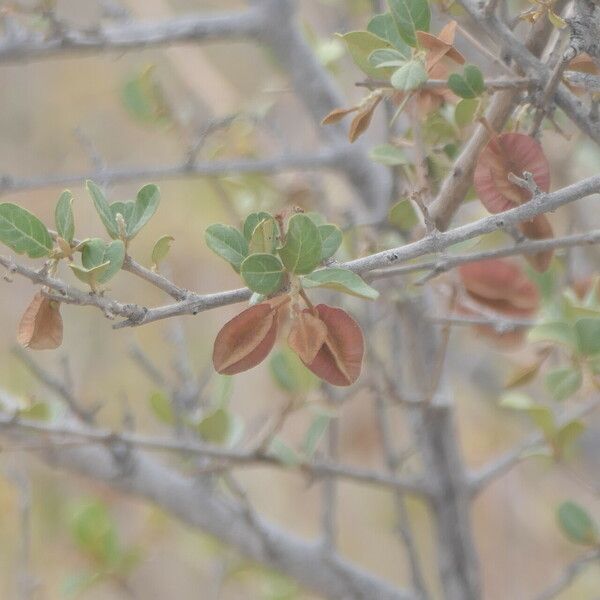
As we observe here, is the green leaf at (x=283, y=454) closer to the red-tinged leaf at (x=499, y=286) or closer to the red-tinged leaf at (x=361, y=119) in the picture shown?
the red-tinged leaf at (x=499, y=286)

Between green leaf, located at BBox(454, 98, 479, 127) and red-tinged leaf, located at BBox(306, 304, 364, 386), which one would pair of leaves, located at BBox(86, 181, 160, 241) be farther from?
green leaf, located at BBox(454, 98, 479, 127)

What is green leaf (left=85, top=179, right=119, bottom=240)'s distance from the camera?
50 centimetres

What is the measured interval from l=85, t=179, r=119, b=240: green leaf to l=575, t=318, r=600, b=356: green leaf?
0.36 meters

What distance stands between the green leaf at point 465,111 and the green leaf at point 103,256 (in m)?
0.25

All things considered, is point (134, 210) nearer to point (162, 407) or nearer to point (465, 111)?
point (465, 111)

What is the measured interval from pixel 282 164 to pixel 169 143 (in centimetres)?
197

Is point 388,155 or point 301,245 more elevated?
point 388,155

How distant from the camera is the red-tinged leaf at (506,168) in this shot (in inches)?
21.3

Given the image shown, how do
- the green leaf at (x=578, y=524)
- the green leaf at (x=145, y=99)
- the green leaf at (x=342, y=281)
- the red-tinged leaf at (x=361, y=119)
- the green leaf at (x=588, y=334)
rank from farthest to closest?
the green leaf at (x=145, y=99) < the green leaf at (x=578, y=524) < the green leaf at (x=588, y=334) < the red-tinged leaf at (x=361, y=119) < the green leaf at (x=342, y=281)

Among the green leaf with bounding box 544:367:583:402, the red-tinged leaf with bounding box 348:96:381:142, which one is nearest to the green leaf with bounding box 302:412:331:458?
the green leaf with bounding box 544:367:583:402

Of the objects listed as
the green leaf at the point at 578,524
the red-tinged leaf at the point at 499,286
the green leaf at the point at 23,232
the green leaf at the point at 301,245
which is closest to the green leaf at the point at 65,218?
the green leaf at the point at 23,232

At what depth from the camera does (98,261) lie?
49 cm

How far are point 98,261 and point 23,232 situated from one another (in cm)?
4

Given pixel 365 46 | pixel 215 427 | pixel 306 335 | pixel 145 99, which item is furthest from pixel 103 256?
pixel 145 99
